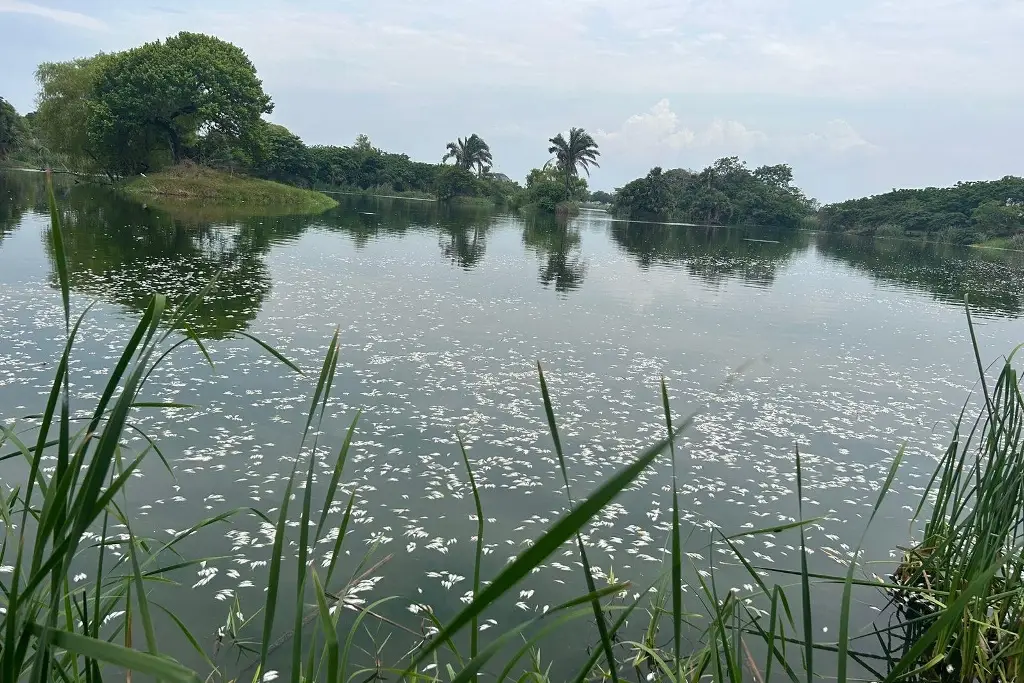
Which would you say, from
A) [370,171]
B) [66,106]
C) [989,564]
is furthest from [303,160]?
[989,564]

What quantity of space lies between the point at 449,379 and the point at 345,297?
19.4 feet

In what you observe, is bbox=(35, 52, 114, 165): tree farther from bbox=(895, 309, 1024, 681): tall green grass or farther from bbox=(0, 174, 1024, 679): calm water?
bbox=(895, 309, 1024, 681): tall green grass

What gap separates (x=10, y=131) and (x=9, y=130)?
31cm

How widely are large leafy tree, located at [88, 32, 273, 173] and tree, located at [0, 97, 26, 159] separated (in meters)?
22.6

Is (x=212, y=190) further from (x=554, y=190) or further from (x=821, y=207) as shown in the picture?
(x=821, y=207)

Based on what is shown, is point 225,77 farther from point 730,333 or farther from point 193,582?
point 193,582

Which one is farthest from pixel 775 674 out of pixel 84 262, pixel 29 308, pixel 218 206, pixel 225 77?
pixel 225 77

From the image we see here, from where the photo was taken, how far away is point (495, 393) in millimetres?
8555

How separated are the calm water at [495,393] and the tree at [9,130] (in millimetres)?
48536

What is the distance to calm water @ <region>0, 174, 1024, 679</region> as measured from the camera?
16.9 feet

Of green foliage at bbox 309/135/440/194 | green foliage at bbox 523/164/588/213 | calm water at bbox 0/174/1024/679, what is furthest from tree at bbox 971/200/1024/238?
green foliage at bbox 309/135/440/194

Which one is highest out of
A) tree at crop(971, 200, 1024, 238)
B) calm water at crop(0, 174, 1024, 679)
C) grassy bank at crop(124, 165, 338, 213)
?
tree at crop(971, 200, 1024, 238)

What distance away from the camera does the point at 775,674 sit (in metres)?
4.00

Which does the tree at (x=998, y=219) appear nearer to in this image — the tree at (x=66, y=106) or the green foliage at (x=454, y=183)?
the green foliage at (x=454, y=183)
